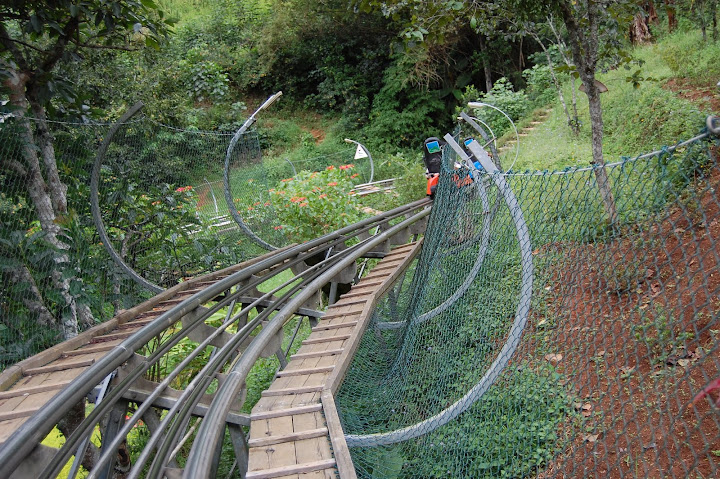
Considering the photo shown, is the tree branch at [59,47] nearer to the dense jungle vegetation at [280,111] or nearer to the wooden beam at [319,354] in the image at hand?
the dense jungle vegetation at [280,111]

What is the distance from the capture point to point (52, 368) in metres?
2.95

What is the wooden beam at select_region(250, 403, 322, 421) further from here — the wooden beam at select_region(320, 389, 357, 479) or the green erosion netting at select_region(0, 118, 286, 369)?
the green erosion netting at select_region(0, 118, 286, 369)

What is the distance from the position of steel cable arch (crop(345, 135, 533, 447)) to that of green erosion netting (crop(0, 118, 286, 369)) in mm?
2121

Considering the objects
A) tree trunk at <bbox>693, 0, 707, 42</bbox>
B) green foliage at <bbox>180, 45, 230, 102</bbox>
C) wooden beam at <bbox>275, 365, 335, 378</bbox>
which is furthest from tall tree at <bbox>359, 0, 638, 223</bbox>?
green foliage at <bbox>180, 45, 230, 102</bbox>

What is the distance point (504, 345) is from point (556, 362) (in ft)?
2.69


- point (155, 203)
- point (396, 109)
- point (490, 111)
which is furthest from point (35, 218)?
point (396, 109)

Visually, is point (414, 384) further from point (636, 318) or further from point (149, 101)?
point (149, 101)

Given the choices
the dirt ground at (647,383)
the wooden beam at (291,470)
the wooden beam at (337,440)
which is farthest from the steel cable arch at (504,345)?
the wooden beam at (291,470)

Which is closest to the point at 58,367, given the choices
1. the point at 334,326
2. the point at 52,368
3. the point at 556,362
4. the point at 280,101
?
the point at 52,368

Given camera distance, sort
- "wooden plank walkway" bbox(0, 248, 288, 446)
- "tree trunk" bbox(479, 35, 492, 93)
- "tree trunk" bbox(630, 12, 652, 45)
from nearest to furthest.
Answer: "wooden plank walkway" bbox(0, 248, 288, 446) < "tree trunk" bbox(630, 12, 652, 45) < "tree trunk" bbox(479, 35, 492, 93)

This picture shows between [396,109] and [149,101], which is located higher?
[149,101]

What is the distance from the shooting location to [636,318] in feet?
12.7

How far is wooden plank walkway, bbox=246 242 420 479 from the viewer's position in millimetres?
2369

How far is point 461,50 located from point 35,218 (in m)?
20.5
